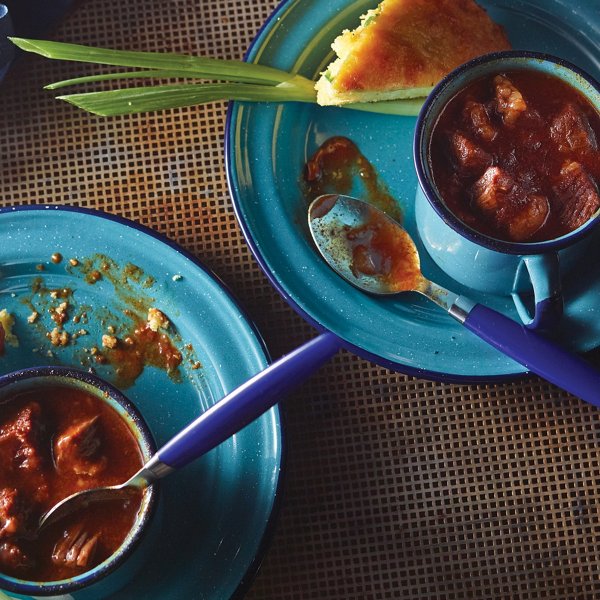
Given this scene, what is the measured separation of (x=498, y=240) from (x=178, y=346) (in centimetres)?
64

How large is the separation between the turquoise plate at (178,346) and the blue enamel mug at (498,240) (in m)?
0.40

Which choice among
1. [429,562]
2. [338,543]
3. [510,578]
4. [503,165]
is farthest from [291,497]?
[503,165]

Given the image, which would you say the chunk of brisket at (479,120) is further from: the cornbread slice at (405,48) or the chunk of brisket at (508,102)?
the cornbread slice at (405,48)

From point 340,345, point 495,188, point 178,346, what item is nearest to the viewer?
point 495,188

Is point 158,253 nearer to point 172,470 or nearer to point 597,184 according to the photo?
point 172,470

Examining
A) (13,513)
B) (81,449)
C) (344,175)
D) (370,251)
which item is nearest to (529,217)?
(370,251)

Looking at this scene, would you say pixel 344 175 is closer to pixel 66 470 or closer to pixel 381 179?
pixel 381 179

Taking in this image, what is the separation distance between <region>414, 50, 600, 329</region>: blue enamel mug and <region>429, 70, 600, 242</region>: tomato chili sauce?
0.02m

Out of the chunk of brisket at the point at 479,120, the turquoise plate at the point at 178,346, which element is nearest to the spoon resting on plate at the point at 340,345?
the turquoise plate at the point at 178,346

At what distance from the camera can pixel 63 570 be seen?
1.46 m

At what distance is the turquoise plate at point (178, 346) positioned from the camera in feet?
5.24

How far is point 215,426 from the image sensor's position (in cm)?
144

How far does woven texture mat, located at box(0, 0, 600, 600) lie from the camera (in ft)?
5.57

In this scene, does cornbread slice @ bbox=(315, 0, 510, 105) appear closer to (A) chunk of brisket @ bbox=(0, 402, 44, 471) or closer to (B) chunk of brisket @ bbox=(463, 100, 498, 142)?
(B) chunk of brisket @ bbox=(463, 100, 498, 142)
